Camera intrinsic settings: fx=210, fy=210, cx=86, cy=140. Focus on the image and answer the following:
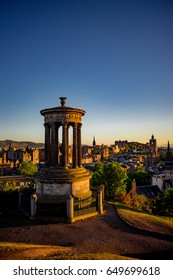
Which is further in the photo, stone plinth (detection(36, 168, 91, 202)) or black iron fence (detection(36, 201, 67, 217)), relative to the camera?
stone plinth (detection(36, 168, 91, 202))

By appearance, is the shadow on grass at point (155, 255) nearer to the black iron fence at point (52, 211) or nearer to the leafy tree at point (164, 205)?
the black iron fence at point (52, 211)

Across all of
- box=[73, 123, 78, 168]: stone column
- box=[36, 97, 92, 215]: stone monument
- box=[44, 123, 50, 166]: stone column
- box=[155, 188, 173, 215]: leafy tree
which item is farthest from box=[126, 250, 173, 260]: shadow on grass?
box=[155, 188, 173, 215]: leafy tree

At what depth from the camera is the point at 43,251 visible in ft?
32.5

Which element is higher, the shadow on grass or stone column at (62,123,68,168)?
stone column at (62,123,68,168)

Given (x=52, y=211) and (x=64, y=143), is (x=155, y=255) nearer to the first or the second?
(x=52, y=211)

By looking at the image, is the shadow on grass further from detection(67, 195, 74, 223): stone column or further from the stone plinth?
the stone plinth

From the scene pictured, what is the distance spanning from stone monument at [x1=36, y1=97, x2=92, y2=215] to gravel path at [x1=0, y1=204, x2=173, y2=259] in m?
3.17

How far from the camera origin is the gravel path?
34.2 ft

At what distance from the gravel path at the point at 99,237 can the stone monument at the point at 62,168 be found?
10.4 feet

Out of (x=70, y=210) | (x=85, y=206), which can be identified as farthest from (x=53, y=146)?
(x=70, y=210)

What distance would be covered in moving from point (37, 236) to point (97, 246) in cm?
367

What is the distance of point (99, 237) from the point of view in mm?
11984

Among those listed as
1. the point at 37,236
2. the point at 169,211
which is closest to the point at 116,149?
the point at 169,211
